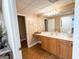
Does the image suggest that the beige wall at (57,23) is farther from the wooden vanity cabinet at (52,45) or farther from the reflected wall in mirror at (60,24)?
the wooden vanity cabinet at (52,45)

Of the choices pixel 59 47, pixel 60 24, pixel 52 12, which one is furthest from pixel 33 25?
pixel 59 47

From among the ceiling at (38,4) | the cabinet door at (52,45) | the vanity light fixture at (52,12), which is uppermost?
the ceiling at (38,4)

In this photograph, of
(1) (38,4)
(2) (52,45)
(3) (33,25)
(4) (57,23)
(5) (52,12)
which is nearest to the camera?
(1) (38,4)

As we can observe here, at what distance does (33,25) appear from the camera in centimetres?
392

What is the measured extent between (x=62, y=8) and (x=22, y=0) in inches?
65.0

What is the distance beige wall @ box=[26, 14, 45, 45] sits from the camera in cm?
362

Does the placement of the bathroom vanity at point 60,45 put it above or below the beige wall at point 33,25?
below

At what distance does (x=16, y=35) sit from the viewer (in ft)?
3.98

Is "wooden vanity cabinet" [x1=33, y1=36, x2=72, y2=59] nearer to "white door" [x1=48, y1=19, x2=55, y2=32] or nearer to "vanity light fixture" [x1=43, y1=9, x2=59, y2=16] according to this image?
"white door" [x1=48, y1=19, x2=55, y2=32]

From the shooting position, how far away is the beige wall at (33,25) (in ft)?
11.9

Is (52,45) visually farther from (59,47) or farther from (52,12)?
(52,12)

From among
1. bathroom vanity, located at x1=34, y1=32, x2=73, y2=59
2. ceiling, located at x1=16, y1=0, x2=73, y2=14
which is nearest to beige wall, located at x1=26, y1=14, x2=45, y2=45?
ceiling, located at x1=16, y1=0, x2=73, y2=14

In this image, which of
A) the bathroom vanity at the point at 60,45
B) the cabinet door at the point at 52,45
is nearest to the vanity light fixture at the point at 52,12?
the bathroom vanity at the point at 60,45

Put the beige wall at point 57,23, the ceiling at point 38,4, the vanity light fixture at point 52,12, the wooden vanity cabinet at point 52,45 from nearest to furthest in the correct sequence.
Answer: the ceiling at point 38,4 → the wooden vanity cabinet at point 52,45 → the beige wall at point 57,23 → the vanity light fixture at point 52,12
